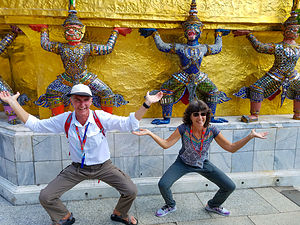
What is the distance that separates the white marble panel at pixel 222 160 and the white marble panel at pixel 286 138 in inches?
32.4

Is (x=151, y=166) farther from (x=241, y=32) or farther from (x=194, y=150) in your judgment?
(x=241, y=32)

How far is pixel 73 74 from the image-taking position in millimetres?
3359

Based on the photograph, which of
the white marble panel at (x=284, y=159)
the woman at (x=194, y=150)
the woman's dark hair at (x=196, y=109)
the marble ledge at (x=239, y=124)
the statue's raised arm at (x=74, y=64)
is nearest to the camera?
the woman's dark hair at (x=196, y=109)

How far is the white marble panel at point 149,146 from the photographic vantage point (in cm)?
354

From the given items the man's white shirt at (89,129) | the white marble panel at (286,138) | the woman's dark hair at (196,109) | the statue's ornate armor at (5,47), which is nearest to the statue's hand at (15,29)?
the statue's ornate armor at (5,47)

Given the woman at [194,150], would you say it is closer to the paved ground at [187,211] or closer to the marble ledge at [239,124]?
the paved ground at [187,211]

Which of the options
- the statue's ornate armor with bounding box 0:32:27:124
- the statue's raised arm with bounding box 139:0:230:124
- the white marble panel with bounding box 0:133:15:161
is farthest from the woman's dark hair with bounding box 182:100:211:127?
the statue's ornate armor with bounding box 0:32:27:124

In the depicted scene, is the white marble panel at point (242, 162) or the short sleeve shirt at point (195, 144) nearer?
the short sleeve shirt at point (195, 144)

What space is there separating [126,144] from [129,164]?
1.02 ft

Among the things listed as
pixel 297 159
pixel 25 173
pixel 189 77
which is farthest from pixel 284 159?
pixel 25 173

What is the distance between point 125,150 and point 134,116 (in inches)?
48.0

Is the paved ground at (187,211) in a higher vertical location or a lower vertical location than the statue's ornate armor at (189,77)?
lower

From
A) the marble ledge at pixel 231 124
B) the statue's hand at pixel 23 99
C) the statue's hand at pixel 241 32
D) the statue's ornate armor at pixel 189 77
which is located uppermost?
the statue's hand at pixel 241 32

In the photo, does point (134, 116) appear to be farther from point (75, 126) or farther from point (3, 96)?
point (3, 96)
